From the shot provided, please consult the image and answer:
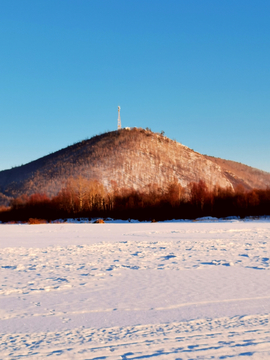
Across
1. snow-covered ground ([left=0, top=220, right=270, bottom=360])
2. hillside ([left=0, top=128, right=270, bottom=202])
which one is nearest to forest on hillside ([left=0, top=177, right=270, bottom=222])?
hillside ([left=0, top=128, right=270, bottom=202])

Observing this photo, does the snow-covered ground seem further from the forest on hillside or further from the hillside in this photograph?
the hillside

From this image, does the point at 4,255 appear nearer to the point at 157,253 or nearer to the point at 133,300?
the point at 157,253

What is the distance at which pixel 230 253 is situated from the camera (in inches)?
450

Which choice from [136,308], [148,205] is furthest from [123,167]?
[136,308]

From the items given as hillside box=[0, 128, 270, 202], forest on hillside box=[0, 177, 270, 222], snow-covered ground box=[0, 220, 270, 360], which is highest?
hillside box=[0, 128, 270, 202]

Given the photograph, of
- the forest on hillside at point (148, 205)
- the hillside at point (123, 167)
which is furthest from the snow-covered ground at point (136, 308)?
the hillside at point (123, 167)

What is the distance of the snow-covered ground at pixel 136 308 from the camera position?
12.9ft

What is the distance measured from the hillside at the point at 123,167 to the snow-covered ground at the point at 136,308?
69.1 meters

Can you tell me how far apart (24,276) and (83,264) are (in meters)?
1.98

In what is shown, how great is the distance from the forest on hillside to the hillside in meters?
20.8

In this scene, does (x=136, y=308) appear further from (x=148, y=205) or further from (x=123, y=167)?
(x=123, y=167)

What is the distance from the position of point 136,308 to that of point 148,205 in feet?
148

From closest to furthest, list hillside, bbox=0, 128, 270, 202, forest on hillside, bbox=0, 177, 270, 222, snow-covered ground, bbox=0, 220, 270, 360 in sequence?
1. snow-covered ground, bbox=0, 220, 270, 360
2. forest on hillside, bbox=0, 177, 270, 222
3. hillside, bbox=0, 128, 270, 202

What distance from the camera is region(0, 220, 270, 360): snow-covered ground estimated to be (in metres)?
3.94
